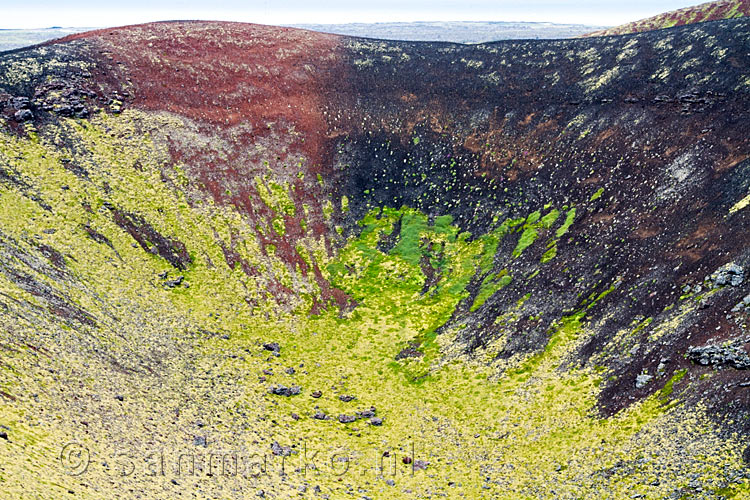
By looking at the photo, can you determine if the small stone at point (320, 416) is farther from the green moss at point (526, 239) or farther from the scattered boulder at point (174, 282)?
the green moss at point (526, 239)

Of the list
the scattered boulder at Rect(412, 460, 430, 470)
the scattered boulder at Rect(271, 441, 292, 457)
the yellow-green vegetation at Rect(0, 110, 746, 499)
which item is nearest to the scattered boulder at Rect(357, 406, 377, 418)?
the yellow-green vegetation at Rect(0, 110, 746, 499)

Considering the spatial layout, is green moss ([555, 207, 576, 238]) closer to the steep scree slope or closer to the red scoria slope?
the red scoria slope

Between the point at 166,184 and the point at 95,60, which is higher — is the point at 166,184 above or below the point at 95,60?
below

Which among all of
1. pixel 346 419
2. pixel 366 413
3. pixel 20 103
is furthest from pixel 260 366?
pixel 20 103

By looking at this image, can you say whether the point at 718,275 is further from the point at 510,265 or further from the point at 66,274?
the point at 66,274

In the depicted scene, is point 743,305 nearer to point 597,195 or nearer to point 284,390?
point 597,195

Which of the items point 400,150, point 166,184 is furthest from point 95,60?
point 400,150
